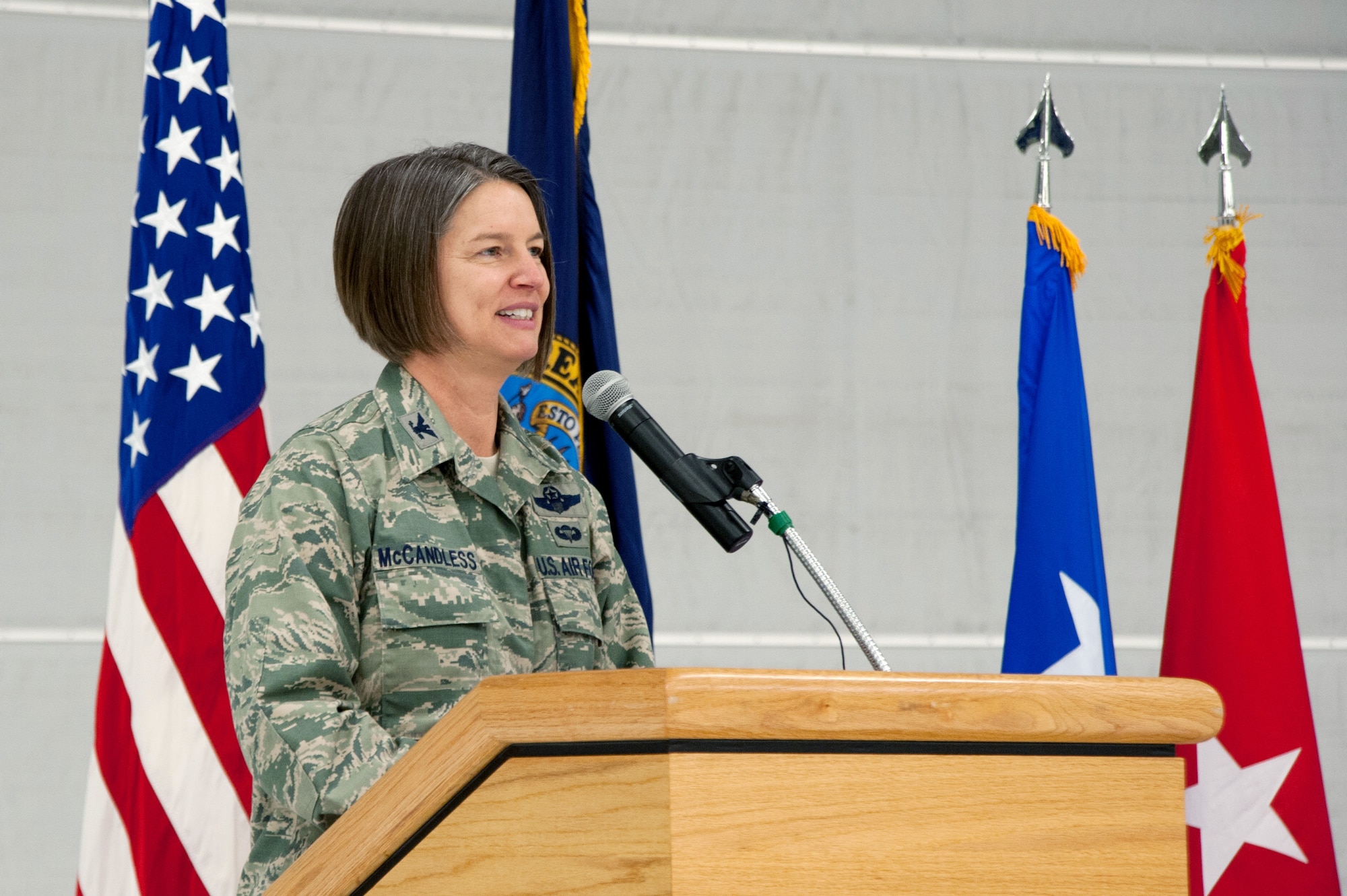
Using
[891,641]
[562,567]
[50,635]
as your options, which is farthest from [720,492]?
[50,635]

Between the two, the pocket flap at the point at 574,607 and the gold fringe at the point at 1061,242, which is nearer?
the pocket flap at the point at 574,607

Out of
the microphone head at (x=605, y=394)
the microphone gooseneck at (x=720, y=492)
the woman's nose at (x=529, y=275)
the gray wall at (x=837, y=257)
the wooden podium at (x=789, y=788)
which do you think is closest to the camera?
the wooden podium at (x=789, y=788)

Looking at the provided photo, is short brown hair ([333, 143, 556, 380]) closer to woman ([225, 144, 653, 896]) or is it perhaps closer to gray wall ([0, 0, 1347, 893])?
woman ([225, 144, 653, 896])

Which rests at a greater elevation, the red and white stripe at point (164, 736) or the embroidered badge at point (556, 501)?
the embroidered badge at point (556, 501)

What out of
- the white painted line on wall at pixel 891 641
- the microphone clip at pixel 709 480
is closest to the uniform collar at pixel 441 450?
A: the microphone clip at pixel 709 480

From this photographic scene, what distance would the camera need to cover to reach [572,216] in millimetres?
2225

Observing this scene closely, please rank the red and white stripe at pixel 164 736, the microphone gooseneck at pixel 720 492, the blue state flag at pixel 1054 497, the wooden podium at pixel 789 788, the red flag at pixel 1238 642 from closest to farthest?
the wooden podium at pixel 789 788 < the microphone gooseneck at pixel 720 492 < the red and white stripe at pixel 164 736 < the red flag at pixel 1238 642 < the blue state flag at pixel 1054 497

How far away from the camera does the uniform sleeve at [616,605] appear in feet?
4.58

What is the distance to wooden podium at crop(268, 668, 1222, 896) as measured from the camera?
0.65 metres

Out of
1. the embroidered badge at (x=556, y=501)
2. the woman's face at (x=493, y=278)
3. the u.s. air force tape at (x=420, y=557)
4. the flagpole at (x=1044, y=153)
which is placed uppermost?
the flagpole at (x=1044, y=153)

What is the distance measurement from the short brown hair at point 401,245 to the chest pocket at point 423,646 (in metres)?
0.27

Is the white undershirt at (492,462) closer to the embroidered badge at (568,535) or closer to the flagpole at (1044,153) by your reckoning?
the embroidered badge at (568,535)

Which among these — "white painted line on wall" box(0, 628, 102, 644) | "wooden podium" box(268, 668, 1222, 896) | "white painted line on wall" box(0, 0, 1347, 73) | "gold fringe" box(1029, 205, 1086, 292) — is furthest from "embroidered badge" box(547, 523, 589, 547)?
"white painted line on wall" box(0, 0, 1347, 73)

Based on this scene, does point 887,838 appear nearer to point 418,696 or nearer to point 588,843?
point 588,843
